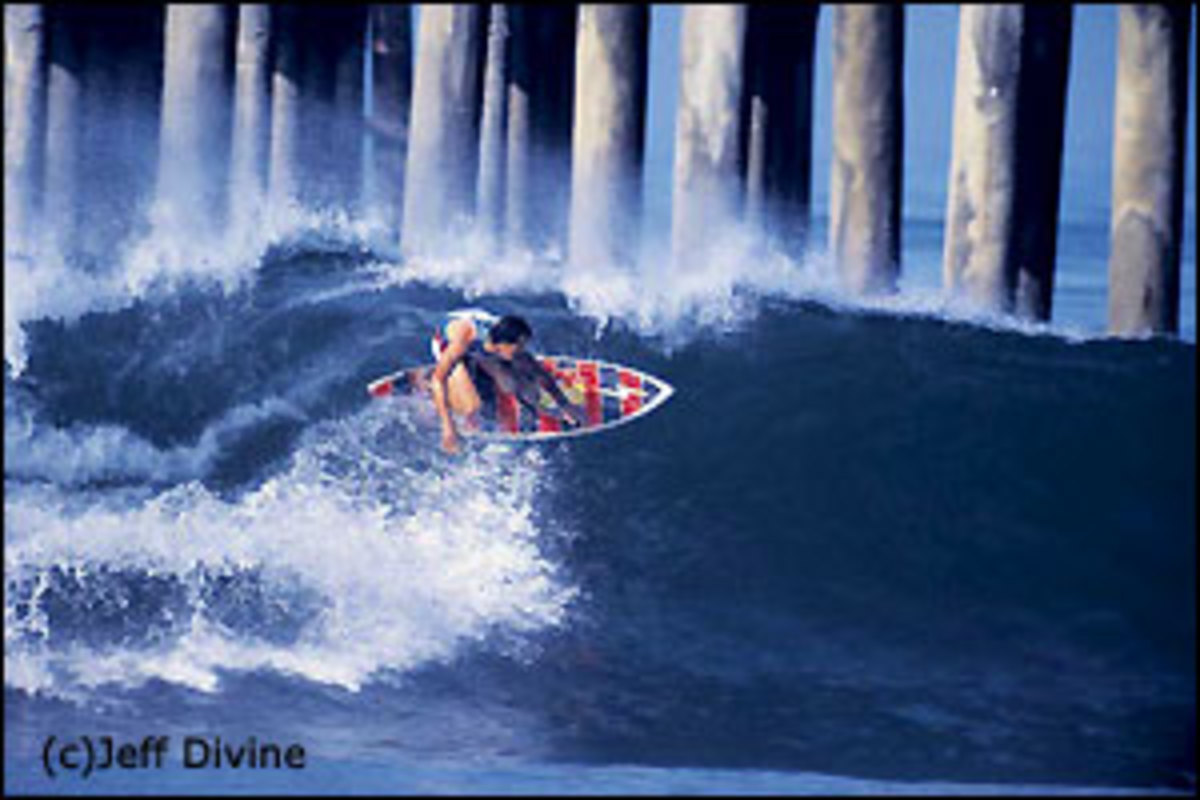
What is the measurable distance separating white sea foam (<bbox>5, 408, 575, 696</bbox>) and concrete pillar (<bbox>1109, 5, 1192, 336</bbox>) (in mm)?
1806

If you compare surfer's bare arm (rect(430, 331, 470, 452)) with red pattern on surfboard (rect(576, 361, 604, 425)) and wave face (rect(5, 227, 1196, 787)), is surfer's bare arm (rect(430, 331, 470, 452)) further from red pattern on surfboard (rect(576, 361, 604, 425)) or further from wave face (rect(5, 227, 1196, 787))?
red pattern on surfboard (rect(576, 361, 604, 425))

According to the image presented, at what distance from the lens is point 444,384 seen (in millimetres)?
5375

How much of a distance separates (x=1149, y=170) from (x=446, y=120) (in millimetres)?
2028

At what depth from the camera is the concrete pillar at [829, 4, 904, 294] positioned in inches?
243

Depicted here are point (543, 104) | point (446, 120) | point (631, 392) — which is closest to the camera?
point (631, 392)

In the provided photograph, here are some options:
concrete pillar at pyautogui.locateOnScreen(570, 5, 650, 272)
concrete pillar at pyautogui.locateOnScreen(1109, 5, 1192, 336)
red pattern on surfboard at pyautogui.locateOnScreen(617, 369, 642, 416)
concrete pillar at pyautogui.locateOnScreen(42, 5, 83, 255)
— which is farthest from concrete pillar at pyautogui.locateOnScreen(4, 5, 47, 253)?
concrete pillar at pyautogui.locateOnScreen(1109, 5, 1192, 336)

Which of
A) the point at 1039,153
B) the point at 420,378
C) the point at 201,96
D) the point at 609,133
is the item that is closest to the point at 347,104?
the point at 201,96

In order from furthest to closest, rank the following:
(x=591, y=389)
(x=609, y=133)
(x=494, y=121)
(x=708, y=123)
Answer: (x=494, y=121) < (x=609, y=133) < (x=708, y=123) < (x=591, y=389)

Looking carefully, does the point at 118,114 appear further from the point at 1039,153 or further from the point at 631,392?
the point at 1039,153

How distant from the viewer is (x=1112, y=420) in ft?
17.7

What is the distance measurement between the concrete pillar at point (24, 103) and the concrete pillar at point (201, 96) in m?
0.40

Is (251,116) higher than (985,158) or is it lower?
higher

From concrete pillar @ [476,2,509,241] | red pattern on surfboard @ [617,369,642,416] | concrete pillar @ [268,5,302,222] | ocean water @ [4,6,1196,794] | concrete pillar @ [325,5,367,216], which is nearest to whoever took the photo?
ocean water @ [4,6,1196,794]

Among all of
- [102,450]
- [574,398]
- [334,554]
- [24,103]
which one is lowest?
[334,554]
